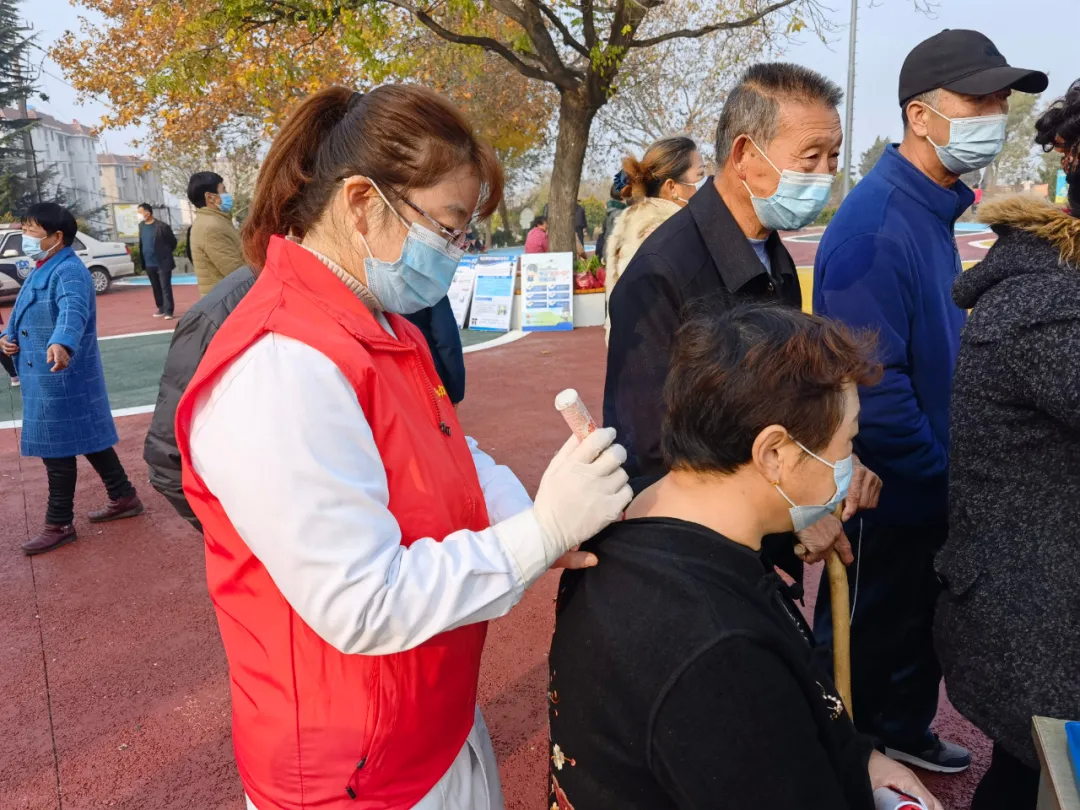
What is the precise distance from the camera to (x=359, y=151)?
1.45 meters

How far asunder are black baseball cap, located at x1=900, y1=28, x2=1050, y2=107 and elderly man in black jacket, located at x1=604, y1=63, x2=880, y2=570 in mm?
466

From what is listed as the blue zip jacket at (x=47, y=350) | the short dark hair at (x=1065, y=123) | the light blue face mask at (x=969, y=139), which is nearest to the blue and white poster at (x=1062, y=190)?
the short dark hair at (x=1065, y=123)

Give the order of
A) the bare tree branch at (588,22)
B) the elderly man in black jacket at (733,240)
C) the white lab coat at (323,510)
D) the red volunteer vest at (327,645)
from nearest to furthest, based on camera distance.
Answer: the white lab coat at (323,510) → the red volunteer vest at (327,645) → the elderly man in black jacket at (733,240) → the bare tree branch at (588,22)

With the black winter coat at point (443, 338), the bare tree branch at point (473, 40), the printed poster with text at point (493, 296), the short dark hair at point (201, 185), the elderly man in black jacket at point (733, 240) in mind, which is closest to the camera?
the elderly man in black jacket at point (733, 240)

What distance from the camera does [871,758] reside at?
1531mm

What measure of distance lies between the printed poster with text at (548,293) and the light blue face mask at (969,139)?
9.09m

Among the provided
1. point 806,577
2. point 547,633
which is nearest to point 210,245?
point 547,633

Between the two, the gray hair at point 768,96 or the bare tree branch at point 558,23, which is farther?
the bare tree branch at point 558,23

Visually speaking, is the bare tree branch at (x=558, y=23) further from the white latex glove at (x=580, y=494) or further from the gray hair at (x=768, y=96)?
the white latex glove at (x=580, y=494)

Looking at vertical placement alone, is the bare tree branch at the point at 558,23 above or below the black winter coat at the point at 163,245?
above

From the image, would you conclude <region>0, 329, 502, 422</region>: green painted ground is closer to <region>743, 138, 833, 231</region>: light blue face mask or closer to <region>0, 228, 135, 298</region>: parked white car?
<region>0, 228, 135, 298</region>: parked white car

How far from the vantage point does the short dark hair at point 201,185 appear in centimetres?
589

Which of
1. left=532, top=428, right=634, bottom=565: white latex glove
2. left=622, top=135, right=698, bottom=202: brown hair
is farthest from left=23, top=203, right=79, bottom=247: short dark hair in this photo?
left=532, top=428, right=634, bottom=565: white latex glove

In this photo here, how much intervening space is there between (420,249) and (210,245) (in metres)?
5.17
